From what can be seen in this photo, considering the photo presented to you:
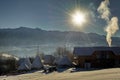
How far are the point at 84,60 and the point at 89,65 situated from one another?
2519 mm

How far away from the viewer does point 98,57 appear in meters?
75.9

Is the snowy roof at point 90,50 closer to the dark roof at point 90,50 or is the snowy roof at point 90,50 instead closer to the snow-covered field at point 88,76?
the dark roof at point 90,50

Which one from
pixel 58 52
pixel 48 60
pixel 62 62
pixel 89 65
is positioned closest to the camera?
pixel 89 65

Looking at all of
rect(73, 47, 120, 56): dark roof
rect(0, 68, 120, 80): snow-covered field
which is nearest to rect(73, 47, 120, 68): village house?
rect(73, 47, 120, 56): dark roof

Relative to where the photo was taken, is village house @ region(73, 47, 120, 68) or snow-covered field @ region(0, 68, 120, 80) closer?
snow-covered field @ region(0, 68, 120, 80)

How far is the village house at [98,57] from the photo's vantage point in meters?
75.1

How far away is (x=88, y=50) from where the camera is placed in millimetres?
76938

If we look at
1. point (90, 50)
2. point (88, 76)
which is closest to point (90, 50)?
point (90, 50)

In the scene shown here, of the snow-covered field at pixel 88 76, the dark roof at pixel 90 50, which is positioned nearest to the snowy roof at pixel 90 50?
the dark roof at pixel 90 50

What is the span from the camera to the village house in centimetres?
7512

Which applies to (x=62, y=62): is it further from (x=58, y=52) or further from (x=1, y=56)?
(x=58, y=52)

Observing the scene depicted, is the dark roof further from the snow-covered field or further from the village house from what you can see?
the snow-covered field

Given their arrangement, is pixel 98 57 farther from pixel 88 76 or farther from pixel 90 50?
pixel 88 76

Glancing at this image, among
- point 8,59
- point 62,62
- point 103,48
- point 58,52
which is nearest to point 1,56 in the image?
point 8,59
